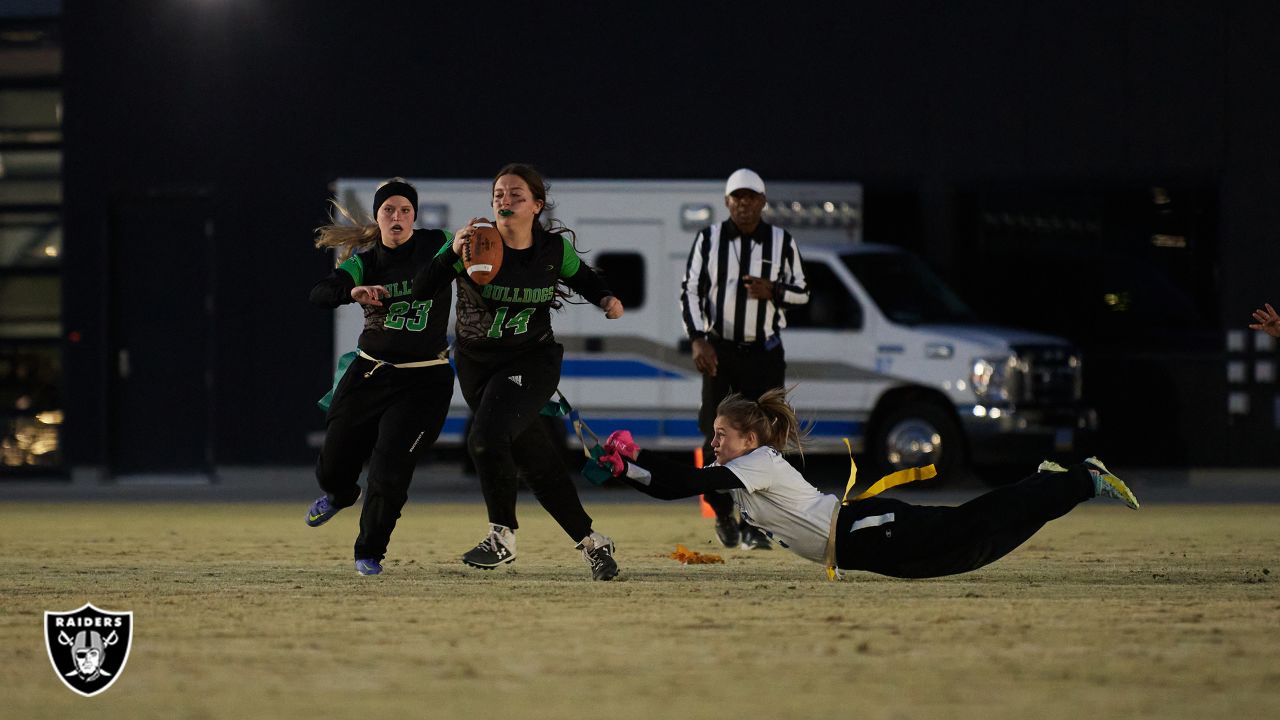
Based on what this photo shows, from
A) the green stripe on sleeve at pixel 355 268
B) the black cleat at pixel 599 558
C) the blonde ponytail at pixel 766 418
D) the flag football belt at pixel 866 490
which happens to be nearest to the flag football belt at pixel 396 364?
the green stripe on sleeve at pixel 355 268

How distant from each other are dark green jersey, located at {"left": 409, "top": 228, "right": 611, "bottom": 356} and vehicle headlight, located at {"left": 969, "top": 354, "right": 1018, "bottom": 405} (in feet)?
24.0

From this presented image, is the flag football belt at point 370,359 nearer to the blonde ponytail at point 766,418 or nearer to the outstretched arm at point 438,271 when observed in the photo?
the outstretched arm at point 438,271

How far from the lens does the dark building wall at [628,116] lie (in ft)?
61.0

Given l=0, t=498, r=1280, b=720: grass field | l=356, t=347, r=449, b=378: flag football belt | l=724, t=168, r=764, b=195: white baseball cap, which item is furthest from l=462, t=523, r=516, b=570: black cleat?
l=724, t=168, r=764, b=195: white baseball cap

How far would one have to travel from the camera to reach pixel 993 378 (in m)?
15.5

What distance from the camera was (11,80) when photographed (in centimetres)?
1858

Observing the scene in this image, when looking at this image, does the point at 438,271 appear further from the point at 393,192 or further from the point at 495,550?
the point at 495,550

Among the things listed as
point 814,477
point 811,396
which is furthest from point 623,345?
point 814,477

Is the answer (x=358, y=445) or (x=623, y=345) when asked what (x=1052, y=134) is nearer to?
(x=623, y=345)

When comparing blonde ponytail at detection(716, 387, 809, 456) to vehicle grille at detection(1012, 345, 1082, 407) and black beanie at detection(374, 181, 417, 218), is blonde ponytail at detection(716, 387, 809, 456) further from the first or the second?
vehicle grille at detection(1012, 345, 1082, 407)

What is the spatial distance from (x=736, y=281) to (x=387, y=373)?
7.48ft

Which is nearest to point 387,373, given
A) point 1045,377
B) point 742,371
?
point 742,371

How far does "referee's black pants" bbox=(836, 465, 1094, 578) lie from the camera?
7.92m

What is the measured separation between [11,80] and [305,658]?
13614 mm
